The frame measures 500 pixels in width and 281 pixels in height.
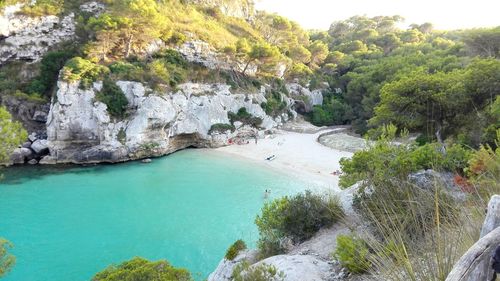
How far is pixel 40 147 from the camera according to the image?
28.2 m

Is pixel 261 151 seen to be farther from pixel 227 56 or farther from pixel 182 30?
pixel 182 30

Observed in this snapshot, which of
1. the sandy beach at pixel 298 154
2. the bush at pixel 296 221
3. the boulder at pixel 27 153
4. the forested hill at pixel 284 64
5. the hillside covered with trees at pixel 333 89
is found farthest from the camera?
the boulder at pixel 27 153

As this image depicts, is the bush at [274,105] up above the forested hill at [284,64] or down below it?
below

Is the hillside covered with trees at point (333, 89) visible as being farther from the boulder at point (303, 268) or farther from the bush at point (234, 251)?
the bush at point (234, 251)

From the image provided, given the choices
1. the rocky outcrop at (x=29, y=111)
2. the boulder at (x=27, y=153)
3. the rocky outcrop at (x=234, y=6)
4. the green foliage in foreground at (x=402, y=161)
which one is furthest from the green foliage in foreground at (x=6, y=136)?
the rocky outcrop at (x=234, y=6)

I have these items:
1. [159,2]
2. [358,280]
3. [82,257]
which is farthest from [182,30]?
[358,280]

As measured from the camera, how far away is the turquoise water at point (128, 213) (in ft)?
44.2

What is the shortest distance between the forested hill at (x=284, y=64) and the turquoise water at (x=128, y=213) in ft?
30.7

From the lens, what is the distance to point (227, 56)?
40.0 meters

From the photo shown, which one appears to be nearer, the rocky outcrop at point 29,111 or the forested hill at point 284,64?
the forested hill at point 284,64

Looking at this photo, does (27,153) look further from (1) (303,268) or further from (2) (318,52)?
(2) (318,52)

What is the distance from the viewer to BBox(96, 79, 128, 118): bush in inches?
1134

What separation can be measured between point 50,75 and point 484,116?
37168 mm

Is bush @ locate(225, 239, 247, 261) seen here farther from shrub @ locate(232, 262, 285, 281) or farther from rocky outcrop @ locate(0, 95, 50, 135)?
rocky outcrop @ locate(0, 95, 50, 135)
